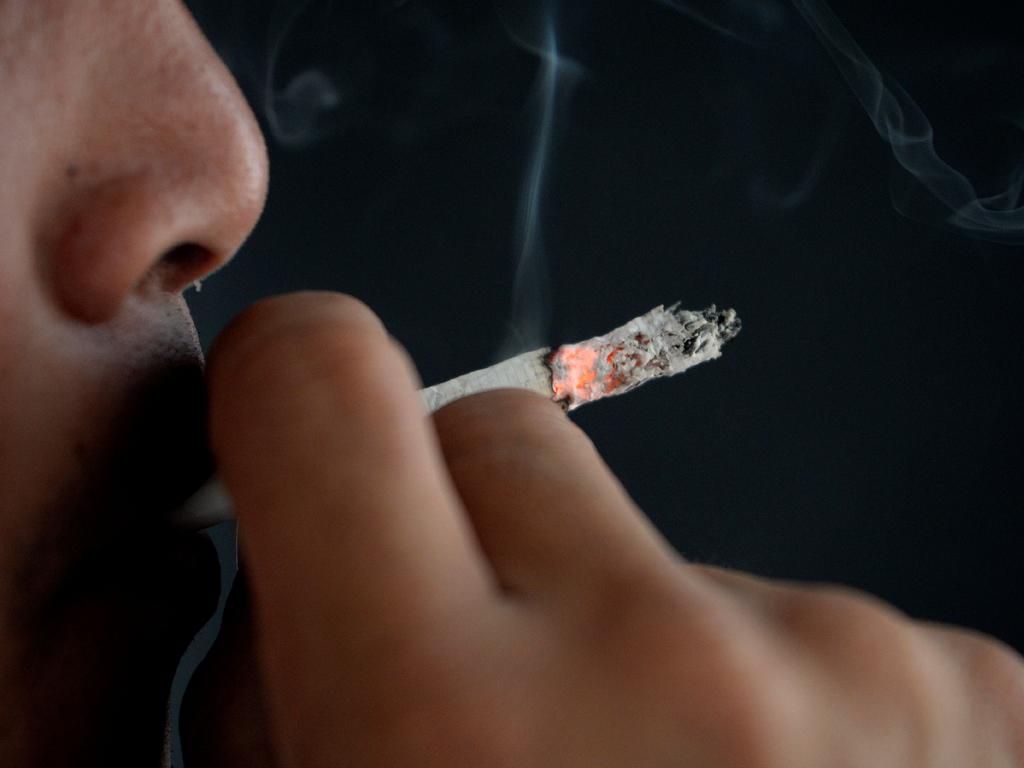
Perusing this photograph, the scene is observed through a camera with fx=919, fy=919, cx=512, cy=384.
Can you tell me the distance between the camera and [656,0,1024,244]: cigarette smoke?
1172mm

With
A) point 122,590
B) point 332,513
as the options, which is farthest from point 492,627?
point 122,590

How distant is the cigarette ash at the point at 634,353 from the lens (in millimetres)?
633

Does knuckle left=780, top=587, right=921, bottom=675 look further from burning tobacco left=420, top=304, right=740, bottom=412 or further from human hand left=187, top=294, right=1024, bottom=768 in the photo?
burning tobacco left=420, top=304, right=740, bottom=412

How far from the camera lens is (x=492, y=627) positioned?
0.22 m

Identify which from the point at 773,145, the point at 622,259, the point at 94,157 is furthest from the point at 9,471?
the point at 773,145

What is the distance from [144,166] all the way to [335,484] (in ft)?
0.41

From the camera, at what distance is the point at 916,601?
1232mm

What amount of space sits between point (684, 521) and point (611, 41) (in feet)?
2.21

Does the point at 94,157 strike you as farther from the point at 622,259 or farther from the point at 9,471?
the point at 622,259

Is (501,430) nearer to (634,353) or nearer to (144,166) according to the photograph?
(144,166)

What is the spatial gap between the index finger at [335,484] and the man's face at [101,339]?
0.05 meters

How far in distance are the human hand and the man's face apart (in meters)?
0.04

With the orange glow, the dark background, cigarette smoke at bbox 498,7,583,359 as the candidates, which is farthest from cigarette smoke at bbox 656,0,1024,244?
the orange glow

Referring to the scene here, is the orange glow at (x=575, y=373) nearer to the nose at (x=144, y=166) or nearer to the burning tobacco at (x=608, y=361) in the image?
the burning tobacco at (x=608, y=361)
